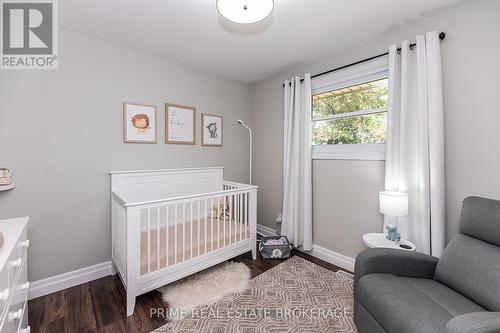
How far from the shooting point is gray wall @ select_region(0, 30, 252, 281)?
1.89 meters

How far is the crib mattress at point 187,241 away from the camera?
6.39ft

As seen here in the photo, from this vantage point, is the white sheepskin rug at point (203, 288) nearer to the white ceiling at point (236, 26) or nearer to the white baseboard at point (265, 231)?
the white baseboard at point (265, 231)

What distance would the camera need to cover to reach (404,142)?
6.50ft

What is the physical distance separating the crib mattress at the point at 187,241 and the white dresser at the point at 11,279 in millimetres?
746

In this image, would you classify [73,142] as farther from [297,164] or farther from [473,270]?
[473,270]

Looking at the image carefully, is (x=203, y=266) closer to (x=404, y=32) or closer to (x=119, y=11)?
(x=119, y=11)

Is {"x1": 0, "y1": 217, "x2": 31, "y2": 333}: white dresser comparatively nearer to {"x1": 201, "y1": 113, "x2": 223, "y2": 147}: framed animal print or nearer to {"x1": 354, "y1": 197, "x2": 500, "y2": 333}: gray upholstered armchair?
{"x1": 354, "y1": 197, "x2": 500, "y2": 333}: gray upholstered armchair

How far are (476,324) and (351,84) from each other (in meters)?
2.22

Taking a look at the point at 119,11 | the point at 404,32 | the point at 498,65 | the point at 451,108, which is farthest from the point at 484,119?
the point at 119,11

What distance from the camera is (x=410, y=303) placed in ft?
3.90

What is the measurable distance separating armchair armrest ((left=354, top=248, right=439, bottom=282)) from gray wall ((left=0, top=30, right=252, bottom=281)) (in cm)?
229

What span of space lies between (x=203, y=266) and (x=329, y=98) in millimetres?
2363

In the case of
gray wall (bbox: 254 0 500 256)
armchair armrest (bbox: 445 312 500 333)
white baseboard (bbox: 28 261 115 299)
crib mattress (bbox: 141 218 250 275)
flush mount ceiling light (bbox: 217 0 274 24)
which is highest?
flush mount ceiling light (bbox: 217 0 274 24)
